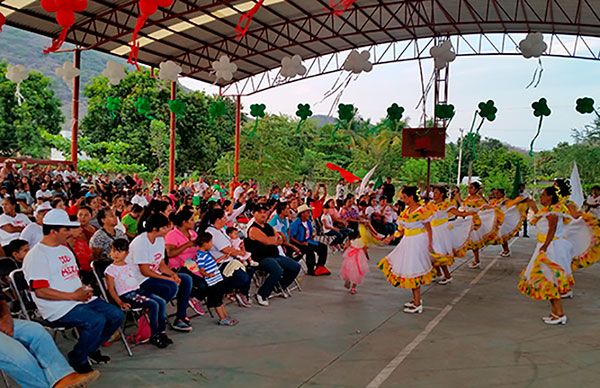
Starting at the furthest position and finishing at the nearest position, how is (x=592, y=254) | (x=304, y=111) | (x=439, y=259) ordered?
1. (x=304, y=111)
2. (x=592, y=254)
3. (x=439, y=259)

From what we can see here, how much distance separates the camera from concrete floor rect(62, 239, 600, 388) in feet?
13.7

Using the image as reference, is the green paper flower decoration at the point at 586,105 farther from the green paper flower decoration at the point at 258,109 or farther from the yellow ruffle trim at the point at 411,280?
the yellow ruffle trim at the point at 411,280

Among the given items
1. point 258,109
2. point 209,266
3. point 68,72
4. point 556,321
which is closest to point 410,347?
point 556,321

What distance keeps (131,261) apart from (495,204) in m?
7.08

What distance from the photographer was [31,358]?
10.6 feet

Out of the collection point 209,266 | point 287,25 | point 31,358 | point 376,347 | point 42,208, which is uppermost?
point 287,25

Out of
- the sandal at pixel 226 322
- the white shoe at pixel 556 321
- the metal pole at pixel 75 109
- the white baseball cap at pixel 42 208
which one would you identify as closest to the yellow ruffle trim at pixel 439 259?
the white shoe at pixel 556 321

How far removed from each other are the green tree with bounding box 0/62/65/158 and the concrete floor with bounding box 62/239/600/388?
80.3 feet

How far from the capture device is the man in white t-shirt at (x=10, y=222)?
19.7ft

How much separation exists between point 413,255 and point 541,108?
9505mm

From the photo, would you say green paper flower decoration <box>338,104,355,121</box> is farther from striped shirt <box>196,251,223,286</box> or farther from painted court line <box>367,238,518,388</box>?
striped shirt <box>196,251,223,286</box>

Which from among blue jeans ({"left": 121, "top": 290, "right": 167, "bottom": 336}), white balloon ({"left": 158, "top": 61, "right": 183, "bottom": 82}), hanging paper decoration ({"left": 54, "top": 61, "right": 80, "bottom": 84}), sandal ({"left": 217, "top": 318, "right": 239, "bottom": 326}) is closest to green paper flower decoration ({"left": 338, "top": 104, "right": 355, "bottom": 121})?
white balloon ({"left": 158, "top": 61, "right": 183, "bottom": 82})

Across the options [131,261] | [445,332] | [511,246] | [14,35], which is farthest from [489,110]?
[14,35]

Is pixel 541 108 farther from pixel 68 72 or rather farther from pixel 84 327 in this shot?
pixel 84 327
